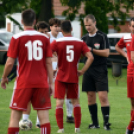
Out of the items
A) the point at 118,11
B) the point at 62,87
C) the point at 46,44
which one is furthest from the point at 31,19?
the point at 118,11

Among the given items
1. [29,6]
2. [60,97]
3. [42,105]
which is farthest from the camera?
[29,6]

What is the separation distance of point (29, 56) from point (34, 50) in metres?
0.10

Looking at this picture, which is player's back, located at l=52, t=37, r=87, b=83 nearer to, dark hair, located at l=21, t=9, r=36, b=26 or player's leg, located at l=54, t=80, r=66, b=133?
player's leg, located at l=54, t=80, r=66, b=133

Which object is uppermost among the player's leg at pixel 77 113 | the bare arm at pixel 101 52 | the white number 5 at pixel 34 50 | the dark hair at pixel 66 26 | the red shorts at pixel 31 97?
the dark hair at pixel 66 26

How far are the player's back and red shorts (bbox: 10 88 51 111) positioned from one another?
1.43 m

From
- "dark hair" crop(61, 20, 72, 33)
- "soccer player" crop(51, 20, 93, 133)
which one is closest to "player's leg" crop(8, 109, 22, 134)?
"soccer player" crop(51, 20, 93, 133)

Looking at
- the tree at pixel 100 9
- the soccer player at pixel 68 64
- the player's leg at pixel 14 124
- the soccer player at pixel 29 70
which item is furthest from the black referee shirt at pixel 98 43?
the tree at pixel 100 9

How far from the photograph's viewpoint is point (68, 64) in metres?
7.02

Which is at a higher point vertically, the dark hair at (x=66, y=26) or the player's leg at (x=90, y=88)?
the dark hair at (x=66, y=26)

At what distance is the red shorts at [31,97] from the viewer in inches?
218

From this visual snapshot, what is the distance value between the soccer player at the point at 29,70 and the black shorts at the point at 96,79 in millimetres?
2173

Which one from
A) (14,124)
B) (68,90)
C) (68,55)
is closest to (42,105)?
(14,124)

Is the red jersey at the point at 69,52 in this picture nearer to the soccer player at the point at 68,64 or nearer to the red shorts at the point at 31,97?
the soccer player at the point at 68,64

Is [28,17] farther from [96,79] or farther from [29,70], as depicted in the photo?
[96,79]
